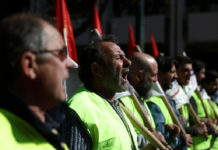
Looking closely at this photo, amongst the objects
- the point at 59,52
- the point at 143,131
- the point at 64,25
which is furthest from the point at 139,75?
the point at 59,52

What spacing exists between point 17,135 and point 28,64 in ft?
0.88

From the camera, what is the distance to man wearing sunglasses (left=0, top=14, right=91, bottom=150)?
5.65 ft

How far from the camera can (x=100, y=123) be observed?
9.75ft

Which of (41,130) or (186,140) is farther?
(186,140)

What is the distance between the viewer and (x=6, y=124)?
173 centimetres

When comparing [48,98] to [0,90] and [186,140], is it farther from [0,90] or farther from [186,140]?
[186,140]

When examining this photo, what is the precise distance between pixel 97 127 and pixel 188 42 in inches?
641

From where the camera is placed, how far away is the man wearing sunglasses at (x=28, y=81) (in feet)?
5.65

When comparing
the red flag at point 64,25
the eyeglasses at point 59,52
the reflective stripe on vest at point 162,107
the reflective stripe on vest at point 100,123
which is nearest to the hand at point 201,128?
the reflective stripe on vest at point 162,107

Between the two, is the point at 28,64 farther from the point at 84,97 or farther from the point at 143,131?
the point at 143,131

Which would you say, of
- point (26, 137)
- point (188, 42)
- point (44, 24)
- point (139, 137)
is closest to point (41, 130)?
point (26, 137)

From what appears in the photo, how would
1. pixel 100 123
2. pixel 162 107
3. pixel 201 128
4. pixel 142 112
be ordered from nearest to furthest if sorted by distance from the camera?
pixel 100 123
pixel 142 112
pixel 162 107
pixel 201 128


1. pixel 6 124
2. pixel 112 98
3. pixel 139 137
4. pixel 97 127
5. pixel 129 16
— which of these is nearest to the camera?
pixel 6 124

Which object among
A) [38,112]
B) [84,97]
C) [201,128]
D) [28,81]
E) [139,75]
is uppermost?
[28,81]
